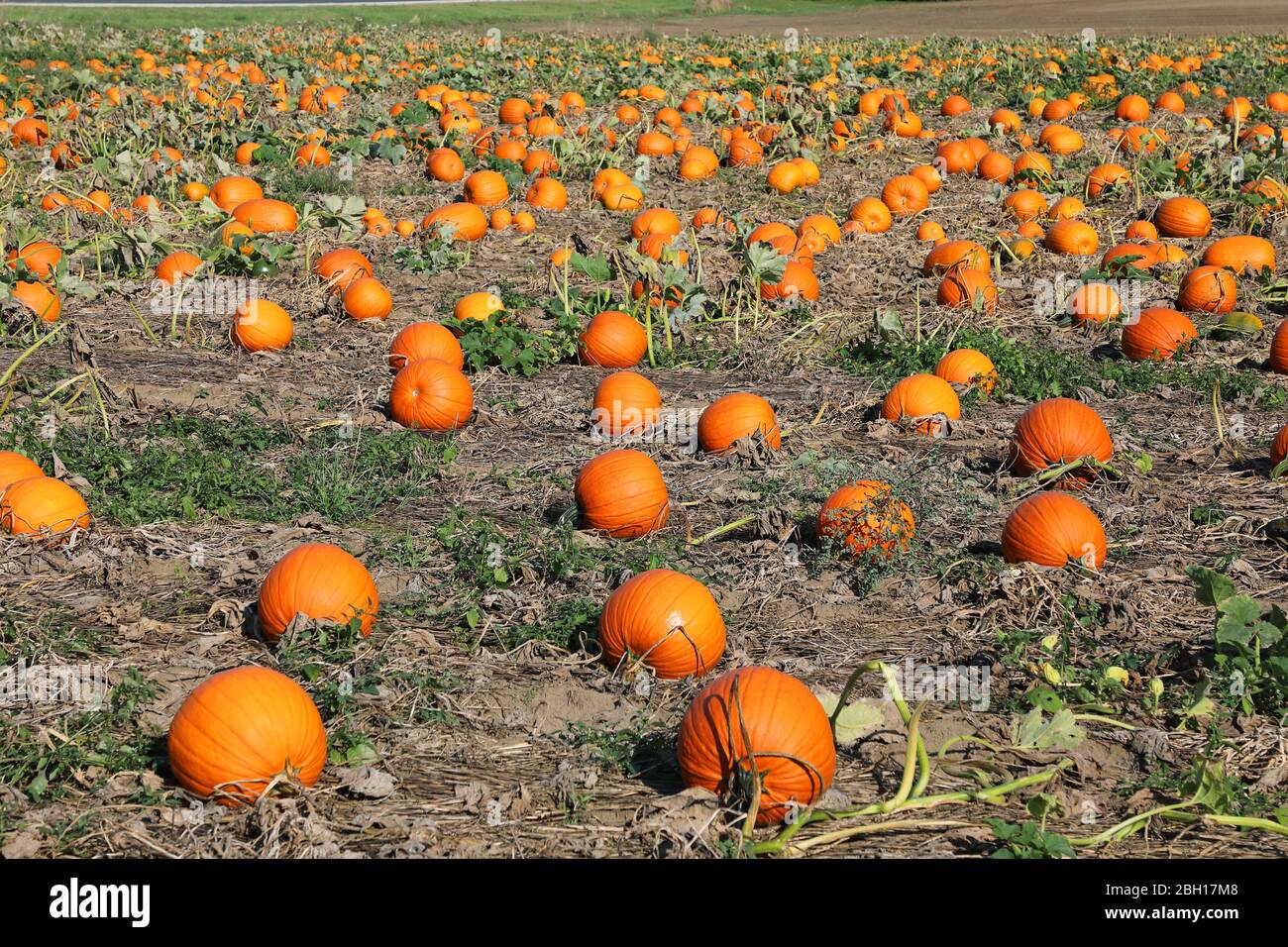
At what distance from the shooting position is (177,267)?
970 centimetres

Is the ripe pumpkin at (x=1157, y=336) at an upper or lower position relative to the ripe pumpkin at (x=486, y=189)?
lower

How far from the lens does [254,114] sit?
15359 millimetres

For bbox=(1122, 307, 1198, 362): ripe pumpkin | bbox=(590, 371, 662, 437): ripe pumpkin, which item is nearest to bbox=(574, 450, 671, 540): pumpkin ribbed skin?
bbox=(590, 371, 662, 437): ripe pumpkin

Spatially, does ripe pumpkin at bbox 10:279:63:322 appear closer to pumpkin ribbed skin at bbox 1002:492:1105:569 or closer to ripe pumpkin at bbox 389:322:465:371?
ripe pumpkin at bbox 389:322:465:371

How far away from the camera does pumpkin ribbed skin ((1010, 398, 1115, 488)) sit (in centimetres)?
648

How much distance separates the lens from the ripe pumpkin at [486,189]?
12438 millimetres

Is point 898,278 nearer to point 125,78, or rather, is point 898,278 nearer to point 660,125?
point 660,125

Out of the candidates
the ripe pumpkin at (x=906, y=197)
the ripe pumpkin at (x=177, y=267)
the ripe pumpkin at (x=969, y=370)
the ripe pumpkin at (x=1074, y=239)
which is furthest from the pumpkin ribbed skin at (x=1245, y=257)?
the ripe pumpkin at (x=177, y=267)

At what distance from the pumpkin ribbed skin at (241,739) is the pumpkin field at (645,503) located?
14 mm

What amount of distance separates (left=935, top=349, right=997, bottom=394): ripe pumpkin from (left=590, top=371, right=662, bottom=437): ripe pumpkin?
2026 millimetres

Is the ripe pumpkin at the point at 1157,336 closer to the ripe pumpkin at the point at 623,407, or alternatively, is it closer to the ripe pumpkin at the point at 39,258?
the ripe pumpkin at the point at 623,407

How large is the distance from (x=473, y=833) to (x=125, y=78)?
18.4 meters
